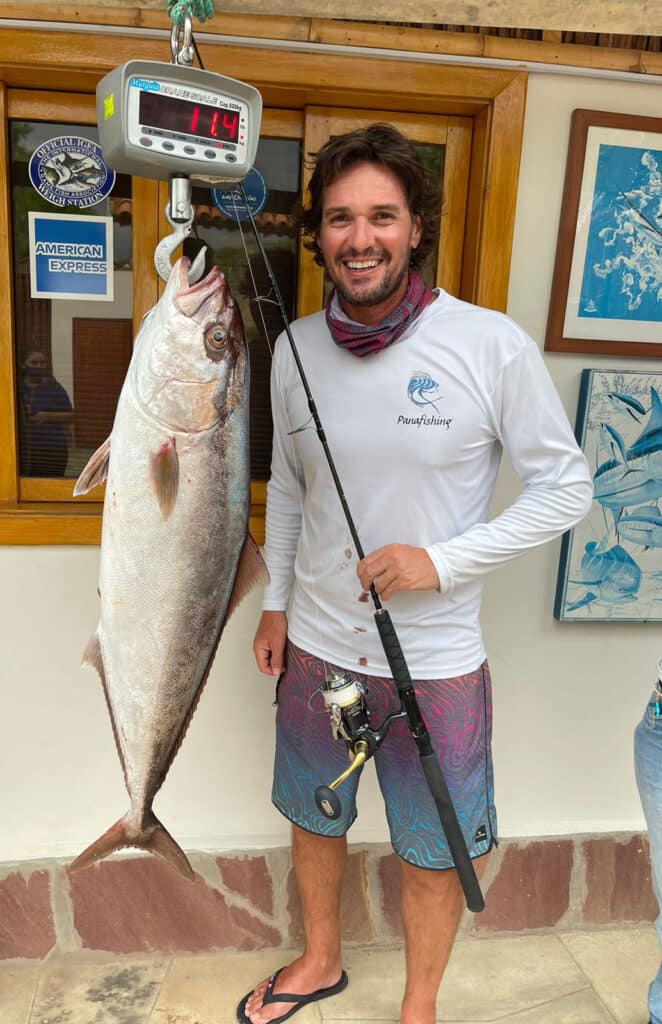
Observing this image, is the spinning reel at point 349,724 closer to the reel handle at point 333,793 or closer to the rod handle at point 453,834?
the reel handle at point 333,793

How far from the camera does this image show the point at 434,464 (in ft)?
6.73

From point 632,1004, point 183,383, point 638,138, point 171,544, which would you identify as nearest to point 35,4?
point 183,383

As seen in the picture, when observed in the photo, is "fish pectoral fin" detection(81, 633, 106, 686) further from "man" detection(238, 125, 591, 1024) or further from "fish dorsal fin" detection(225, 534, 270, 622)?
"man" detection(238, 125, 591, 1024)

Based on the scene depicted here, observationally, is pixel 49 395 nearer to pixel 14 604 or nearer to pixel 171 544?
pixel 14 604

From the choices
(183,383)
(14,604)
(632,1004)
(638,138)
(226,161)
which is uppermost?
(638,138)

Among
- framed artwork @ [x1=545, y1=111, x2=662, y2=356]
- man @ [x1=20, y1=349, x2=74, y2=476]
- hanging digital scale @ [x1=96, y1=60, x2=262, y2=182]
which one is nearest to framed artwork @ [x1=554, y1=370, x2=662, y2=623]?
framed artwork @ [x1=545, y1=111, x2=662, y2=356]

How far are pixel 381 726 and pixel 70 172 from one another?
1924 mm

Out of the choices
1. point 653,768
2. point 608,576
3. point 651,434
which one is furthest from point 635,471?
point 653,768

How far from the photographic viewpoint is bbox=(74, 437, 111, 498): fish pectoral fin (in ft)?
5.90

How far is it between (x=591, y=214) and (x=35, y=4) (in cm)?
178

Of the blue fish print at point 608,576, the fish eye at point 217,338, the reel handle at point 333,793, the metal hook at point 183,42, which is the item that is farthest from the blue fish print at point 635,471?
the metal hook at point 183,42

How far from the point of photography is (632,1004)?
2.66 meters

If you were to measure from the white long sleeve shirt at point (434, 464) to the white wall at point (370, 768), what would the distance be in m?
0.65

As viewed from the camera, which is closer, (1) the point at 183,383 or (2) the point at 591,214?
(1) the point at 183,383
